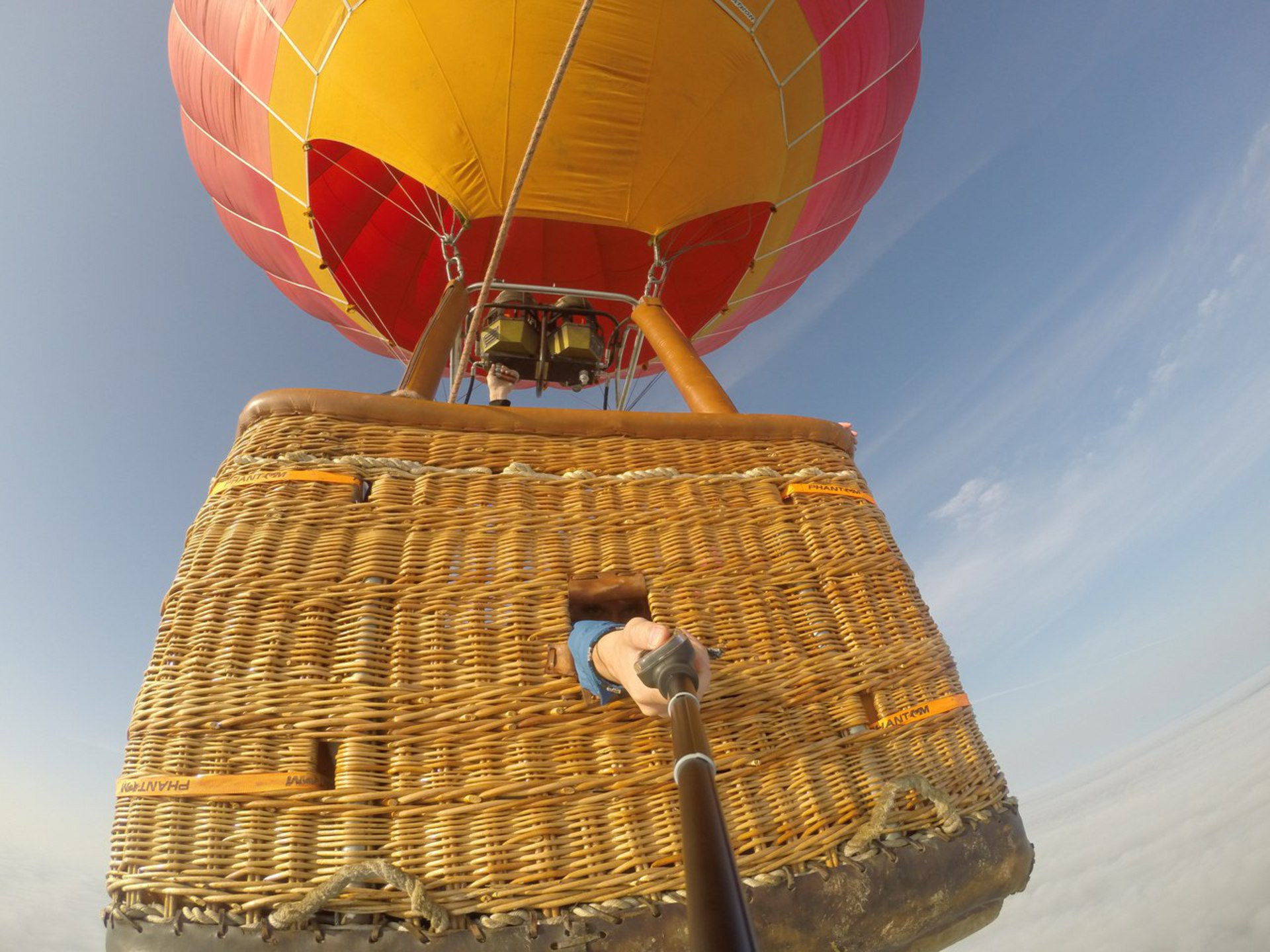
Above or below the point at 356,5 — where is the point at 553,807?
below

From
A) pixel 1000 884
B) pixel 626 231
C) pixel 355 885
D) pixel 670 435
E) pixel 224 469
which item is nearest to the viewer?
pixel 355 885

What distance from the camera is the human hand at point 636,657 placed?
610mm

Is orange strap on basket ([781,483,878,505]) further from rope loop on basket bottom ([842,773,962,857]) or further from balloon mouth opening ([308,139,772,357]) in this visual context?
balloon mouth opening ([308,139,772,357])

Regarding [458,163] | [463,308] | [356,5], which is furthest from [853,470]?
[356,5]

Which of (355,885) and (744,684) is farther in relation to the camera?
(744,684)

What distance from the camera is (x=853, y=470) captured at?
1.13 metres

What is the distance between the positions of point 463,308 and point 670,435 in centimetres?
93

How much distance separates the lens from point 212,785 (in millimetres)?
698

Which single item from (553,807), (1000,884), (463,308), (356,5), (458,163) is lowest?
(1000,884)

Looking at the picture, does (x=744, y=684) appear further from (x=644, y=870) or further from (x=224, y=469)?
(x=224, y=469)

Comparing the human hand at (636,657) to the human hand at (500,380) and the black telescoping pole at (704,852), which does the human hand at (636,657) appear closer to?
the black telescoping pole at (704,852)

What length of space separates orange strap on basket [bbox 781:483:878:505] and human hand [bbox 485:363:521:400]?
4.53 ft

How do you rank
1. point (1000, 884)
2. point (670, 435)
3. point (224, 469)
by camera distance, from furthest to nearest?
Result: point (670, 435) < point (224, 469) < point (1000, 884)

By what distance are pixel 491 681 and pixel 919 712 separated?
1.64 ft
